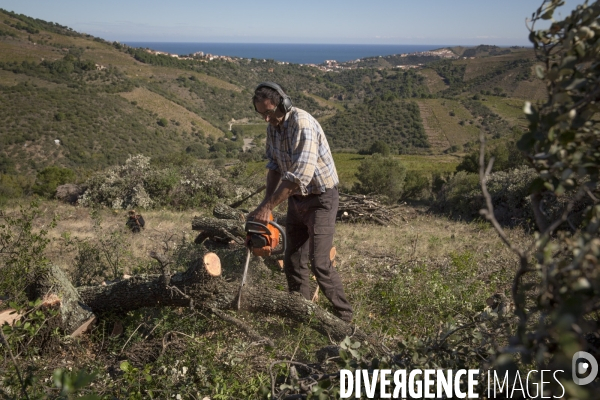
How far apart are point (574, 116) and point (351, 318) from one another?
2.74 metres

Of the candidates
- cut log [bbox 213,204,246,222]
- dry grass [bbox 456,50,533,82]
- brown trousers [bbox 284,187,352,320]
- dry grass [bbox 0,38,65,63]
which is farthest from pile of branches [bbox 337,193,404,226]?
dry grass [bbox 456,50,533,82]

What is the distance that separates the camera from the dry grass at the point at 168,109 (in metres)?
54.7

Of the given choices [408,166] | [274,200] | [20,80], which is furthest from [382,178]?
[20,80]

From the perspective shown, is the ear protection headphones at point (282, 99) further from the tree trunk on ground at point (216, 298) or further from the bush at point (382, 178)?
the bush at point (382, 178)

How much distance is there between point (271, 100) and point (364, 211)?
24.0 ft

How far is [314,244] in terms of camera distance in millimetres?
3432

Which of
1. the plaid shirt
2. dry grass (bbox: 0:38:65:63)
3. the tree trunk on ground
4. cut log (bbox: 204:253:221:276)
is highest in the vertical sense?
dry grass (bbox: 0:38:65:63)

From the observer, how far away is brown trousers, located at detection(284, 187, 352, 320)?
3.42 metres

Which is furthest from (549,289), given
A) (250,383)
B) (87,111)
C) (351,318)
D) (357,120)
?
(357,120)

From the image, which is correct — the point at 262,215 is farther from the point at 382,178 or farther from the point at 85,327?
the point at 382,178

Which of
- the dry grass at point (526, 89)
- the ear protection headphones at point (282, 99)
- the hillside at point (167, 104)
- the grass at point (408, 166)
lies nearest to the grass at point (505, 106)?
the hillside at point (167, 104)

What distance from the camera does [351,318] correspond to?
142 inches

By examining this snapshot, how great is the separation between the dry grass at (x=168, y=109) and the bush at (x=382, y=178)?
43717 mm

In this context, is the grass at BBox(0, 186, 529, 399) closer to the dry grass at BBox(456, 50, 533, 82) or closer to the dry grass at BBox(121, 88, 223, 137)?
the dry grass at BBox(121, 88, 223, 137)
